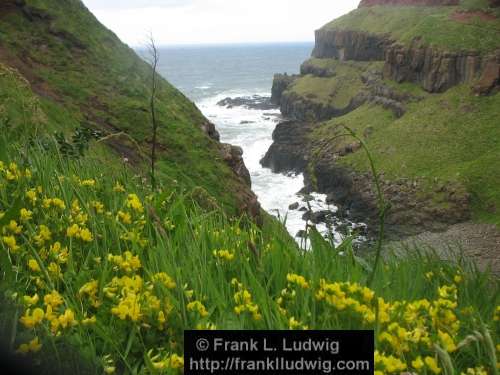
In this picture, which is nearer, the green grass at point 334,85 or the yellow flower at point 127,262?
the yellow flower at point 127,262

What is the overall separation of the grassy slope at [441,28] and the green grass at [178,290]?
63.8m

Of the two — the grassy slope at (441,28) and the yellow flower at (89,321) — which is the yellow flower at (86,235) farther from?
the grassy slope at (441,28)

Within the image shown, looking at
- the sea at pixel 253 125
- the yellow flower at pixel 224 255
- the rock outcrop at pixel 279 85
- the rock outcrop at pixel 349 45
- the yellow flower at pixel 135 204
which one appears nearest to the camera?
the yellow flower at pixel 224 255

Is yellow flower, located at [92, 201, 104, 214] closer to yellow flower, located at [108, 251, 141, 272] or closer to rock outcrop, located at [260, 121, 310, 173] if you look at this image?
yellow flower, located at [108, 251, 141, 272]

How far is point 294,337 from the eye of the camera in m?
1.87

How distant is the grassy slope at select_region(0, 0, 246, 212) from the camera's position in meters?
18.9

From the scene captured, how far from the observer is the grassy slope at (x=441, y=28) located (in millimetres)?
59812

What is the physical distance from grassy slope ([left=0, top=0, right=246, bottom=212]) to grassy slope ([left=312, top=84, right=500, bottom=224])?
26.4 m

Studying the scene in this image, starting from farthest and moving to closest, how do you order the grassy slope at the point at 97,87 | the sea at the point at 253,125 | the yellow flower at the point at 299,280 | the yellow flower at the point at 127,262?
the sea at the point at 253,125
the grassy slope at the point at 97,87
the yellow flower at the point at 127,262
the yellow flower at the point at 299,280

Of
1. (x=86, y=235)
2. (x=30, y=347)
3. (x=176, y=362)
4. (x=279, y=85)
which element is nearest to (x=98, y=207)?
(x=86, y=235)

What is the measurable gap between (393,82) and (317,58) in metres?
43.5

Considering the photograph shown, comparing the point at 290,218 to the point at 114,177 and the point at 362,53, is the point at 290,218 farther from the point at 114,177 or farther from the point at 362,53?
the point at 362,53

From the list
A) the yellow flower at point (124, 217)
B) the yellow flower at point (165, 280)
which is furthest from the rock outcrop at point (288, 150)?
the yellow flower at point (165, 280)

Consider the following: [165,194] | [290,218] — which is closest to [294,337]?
[165,194]
